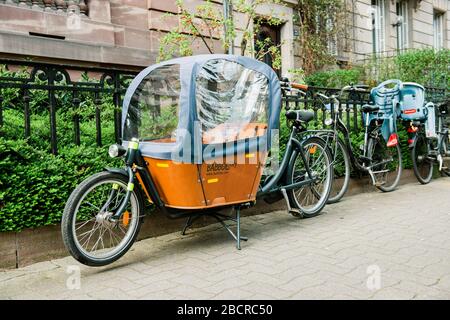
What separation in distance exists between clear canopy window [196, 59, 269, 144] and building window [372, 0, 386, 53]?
1461 centimetres

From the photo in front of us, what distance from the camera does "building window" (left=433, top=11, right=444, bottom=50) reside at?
20927mm

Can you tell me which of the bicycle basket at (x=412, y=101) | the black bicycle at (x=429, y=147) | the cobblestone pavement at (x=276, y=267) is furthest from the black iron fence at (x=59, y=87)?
the black bicycle at (x=429, y=147)

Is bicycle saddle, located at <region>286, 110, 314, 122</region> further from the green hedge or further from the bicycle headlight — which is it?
the green hedge

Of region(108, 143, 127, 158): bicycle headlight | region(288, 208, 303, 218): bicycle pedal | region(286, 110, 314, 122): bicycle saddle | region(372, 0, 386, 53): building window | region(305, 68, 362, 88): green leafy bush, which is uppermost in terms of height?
region(372, 0, 386, 53): building window

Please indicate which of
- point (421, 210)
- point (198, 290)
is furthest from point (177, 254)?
point (421, 210)

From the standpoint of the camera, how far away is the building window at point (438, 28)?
68.7ft

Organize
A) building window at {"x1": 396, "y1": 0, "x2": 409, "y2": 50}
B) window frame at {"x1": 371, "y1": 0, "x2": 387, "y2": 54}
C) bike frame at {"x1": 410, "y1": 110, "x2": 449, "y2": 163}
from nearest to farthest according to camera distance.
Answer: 1. bike frame at {"x1": 410, "y1": 110, "x2": 449, "y2": 163}
2. window frame at {"x1": 371, "y1": 0, "x2": 387, "y2": 54}
3. building window at {"x1": 396, "y1": 0, "x2": 409, "y2": 50}

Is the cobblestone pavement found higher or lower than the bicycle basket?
lower

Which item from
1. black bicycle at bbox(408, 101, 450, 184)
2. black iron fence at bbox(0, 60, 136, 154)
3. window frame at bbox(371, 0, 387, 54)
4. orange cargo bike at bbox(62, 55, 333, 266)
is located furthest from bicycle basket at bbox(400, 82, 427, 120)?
window frame at bbox(371, 0, 387, 54)

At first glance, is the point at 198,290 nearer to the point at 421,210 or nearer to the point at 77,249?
the point at 77,249

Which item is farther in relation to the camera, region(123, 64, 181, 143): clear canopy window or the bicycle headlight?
region(123, 64, 181, 143): clear canopy window

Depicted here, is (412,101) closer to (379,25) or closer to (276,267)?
(276,267)

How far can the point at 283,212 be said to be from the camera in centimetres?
543

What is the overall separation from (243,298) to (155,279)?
75 centimetres
